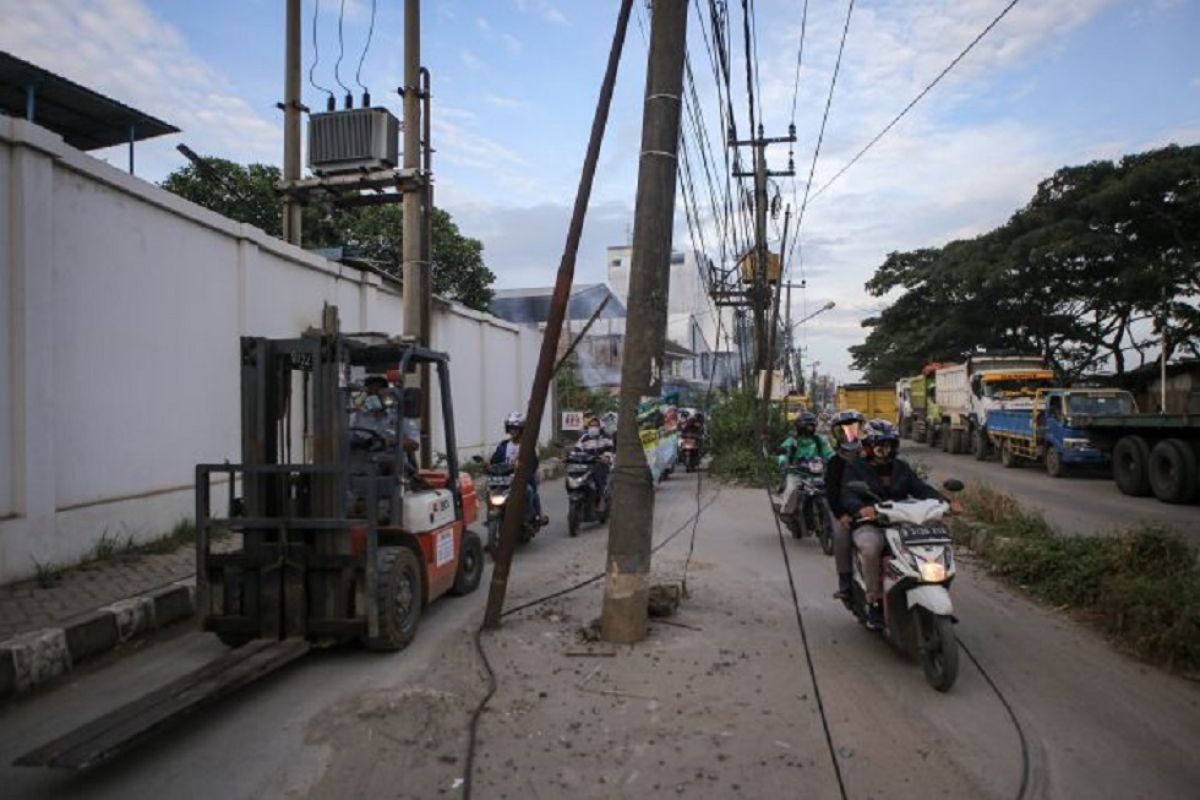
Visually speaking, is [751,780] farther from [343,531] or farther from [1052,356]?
[1052,356]

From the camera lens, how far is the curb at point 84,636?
193 inches

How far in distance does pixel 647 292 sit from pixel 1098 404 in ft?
51.4

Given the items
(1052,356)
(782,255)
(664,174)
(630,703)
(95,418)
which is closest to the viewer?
(630,703)

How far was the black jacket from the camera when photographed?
5.47m

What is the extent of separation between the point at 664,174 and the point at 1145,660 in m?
4.36

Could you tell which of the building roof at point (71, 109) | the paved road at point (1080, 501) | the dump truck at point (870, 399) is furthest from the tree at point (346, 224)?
the dump truck at point (870, 399)

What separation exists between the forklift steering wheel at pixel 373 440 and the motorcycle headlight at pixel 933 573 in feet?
12.4

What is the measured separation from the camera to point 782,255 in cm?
1928

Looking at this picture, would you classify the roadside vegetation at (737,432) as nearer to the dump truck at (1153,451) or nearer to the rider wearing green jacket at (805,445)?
the dump truck at (1153,451)

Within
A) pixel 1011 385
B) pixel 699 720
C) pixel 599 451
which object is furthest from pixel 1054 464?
pixel 699 720

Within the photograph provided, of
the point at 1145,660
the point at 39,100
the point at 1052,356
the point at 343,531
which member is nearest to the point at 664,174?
the point at 343,531

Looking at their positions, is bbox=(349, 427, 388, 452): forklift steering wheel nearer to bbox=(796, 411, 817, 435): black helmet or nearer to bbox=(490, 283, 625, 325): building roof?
bbox=(796, 411, 817, 435): black helmet

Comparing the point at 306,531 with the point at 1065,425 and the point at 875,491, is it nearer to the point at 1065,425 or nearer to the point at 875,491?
the point at 875,491

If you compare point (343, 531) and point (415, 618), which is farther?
point (415, 618)
